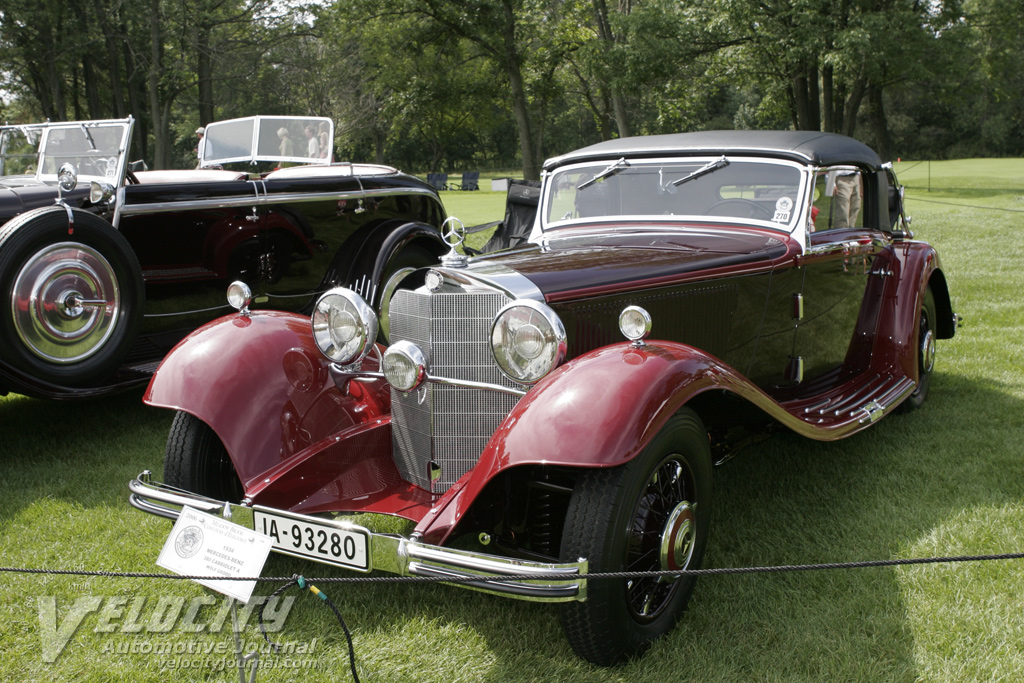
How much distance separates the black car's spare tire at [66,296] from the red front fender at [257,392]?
165 centimetres

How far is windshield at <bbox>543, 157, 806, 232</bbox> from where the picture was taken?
406 cm

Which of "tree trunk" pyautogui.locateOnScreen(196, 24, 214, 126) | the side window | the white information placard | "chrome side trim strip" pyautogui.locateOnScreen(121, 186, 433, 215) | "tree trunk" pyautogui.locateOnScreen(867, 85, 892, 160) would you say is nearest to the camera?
the white information placard

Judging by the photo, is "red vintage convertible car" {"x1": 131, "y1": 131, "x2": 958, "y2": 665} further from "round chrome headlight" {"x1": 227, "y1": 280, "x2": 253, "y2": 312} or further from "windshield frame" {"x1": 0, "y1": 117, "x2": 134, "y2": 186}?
"windshield frame" {"x1": 0, "y1": 117, "x2": 134, "y2": 186}

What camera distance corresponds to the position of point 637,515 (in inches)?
98.9

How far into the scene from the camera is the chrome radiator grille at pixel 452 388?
9.54 ft

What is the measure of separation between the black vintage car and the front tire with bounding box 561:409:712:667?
357cm

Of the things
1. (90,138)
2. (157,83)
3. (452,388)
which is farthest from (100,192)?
(157,83)

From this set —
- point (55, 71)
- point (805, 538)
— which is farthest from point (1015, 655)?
point (55, 71)

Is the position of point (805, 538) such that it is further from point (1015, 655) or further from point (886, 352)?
point (886, 352)

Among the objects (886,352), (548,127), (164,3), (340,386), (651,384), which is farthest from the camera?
(548,127)

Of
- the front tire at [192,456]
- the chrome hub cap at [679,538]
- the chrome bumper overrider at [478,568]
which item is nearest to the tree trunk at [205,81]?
the front tire at [192,456]

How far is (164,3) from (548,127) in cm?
3759

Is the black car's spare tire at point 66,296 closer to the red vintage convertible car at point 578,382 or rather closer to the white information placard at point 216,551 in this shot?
the red vintage convertible car at point 578,382

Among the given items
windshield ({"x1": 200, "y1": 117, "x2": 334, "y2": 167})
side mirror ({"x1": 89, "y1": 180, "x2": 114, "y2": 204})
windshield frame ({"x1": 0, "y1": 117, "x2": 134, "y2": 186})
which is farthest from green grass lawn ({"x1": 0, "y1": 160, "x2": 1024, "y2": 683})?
windshield ({"x1": 200, "y1": 117, "x2": 334, "y2": 167})
